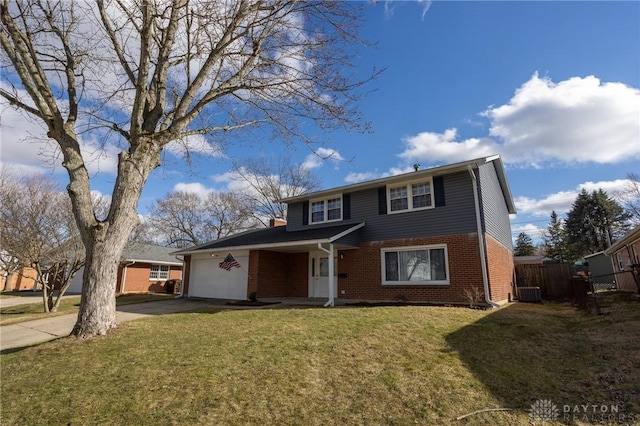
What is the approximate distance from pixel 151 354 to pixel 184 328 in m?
A: 2.20

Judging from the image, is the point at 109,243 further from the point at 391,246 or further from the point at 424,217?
the point at 424,217

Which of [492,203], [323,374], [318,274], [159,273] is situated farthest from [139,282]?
[323,374]

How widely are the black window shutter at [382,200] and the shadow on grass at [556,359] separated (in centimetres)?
642

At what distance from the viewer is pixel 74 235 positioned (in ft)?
50.5

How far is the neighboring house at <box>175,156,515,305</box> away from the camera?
12031mm

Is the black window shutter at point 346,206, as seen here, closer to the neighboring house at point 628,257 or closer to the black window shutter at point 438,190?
the black window shutter at point 438,190

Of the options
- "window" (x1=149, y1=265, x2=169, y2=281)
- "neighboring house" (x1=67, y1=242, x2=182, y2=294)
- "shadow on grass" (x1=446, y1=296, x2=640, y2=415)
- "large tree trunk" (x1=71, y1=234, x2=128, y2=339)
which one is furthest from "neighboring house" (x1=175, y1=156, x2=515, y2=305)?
"window" (x1=149, y1=265, x2=169, y2=281)

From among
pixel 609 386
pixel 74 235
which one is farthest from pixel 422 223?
pixel 74 235

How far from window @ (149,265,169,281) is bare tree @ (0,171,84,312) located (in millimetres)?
11723

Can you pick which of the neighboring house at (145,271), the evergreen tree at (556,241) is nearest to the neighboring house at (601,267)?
the evergreen tree at (556,241)

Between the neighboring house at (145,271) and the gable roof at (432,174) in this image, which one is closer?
the gable roof at (432,174)

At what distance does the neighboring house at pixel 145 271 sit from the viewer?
84.2ft

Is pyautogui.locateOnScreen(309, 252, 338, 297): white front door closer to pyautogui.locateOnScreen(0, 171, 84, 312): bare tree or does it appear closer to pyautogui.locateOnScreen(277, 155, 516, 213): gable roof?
pyautogui.locateOnScreen(277, 155, 516, 213): gable roof

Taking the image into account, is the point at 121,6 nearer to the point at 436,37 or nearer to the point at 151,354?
the point at 151,354
